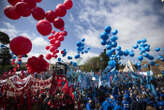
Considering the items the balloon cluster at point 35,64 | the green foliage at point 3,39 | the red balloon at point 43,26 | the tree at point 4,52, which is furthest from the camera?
the green foliage at point 3,39

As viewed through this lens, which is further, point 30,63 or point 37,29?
point 30,63

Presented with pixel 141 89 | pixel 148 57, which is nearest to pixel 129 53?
pixel 148 57

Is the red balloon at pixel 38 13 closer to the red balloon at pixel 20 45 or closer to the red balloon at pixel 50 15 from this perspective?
the red balloon at pixel 50 15

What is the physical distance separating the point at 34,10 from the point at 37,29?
636 mm

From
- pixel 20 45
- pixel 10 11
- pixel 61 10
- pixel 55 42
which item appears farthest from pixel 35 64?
pixel 55 42

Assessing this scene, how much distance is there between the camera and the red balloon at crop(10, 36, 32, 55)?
3416 mm

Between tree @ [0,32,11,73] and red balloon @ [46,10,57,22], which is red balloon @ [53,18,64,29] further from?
tree @ [0,32,11,73]

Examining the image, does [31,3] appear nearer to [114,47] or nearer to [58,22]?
[58,22]

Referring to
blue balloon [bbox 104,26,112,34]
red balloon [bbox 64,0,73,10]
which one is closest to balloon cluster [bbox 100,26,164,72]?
blue balloon [bbox 104,26,112,34]

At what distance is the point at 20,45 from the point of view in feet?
11.3

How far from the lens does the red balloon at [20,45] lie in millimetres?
3416

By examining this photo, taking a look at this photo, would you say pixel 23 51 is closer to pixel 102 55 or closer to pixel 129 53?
pixel 129 53

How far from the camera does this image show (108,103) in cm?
520

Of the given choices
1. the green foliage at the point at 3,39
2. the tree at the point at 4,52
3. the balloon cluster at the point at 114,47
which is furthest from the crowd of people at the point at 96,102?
the green foliage at the point at 3,39
